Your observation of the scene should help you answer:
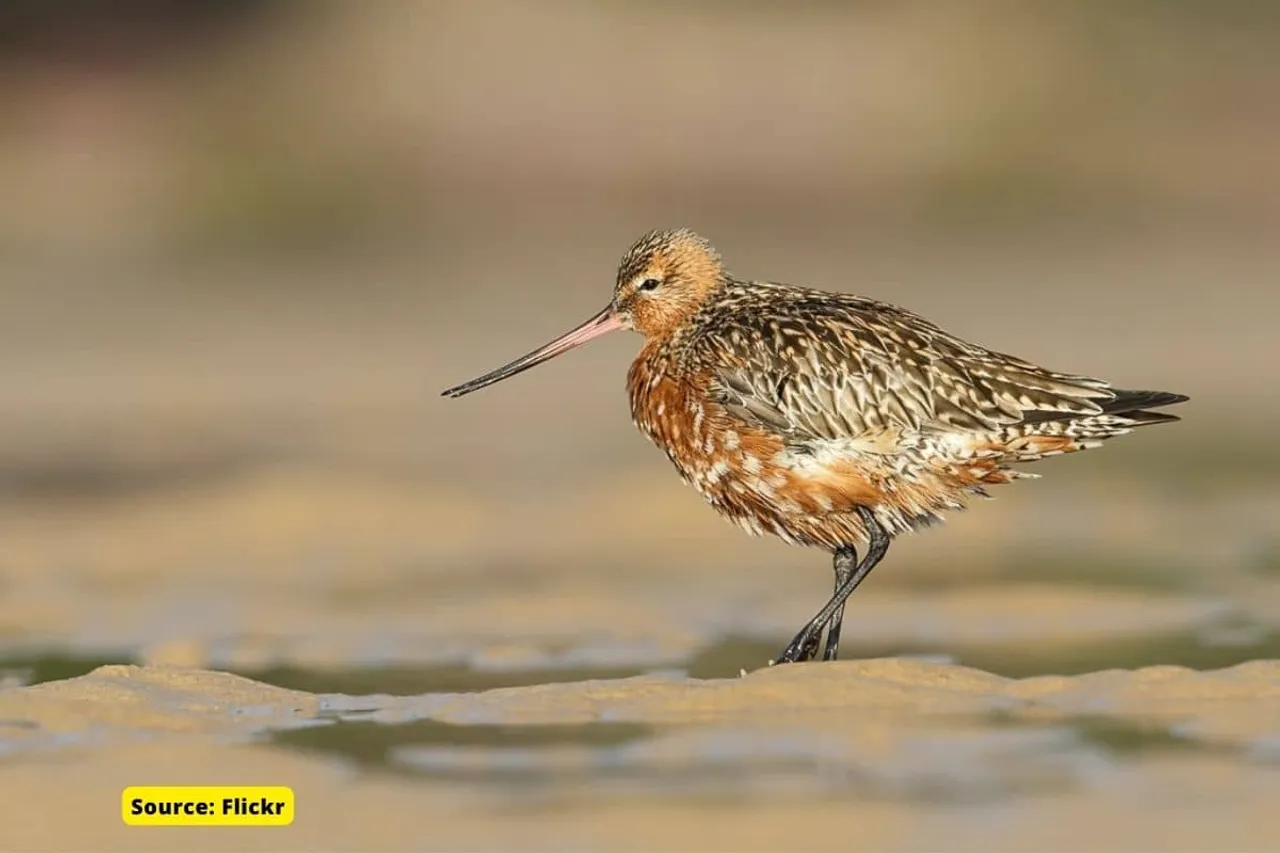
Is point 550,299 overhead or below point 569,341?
overhead

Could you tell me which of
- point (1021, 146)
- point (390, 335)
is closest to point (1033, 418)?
point (390, 335)

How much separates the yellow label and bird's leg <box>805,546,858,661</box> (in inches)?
115

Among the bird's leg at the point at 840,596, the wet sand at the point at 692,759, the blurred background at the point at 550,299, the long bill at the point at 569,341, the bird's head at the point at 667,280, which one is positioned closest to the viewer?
the wet sand at the point at 692,759

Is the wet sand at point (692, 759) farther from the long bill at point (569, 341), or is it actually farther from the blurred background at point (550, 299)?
the long bill at point (569, 341)

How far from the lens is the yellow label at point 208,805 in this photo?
7.44m

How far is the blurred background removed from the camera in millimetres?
11352

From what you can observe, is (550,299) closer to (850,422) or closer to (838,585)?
(838,585)

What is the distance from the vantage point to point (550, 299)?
24172 millimetres

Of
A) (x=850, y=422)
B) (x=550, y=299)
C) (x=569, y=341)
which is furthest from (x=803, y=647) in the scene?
(x=550, y=299)

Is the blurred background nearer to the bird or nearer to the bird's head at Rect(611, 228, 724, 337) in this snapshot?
the bird

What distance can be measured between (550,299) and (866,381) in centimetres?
1444

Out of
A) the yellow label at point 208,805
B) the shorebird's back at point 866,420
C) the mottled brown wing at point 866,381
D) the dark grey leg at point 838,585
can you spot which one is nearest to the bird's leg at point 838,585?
the dark grey leg at point 838,585

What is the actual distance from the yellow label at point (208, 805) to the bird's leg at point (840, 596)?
2.79m

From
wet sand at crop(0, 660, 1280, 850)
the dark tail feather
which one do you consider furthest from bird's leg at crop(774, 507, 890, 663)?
the dark tail feather
